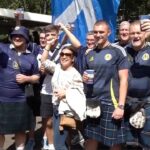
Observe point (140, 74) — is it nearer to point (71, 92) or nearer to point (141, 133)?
point (141, 133)

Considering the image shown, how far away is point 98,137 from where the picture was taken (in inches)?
189

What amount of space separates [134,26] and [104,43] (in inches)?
15.0

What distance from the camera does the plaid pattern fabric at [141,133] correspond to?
4672mm

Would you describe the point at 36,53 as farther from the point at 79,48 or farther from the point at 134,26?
the point at 134,26

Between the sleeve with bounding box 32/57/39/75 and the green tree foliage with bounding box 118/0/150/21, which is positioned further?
the green tree foliage with bounding box 118/0/150/21

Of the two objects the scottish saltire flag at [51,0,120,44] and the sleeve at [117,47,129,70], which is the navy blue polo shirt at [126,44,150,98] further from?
the scottish saltire flag at [51,0,120,44]

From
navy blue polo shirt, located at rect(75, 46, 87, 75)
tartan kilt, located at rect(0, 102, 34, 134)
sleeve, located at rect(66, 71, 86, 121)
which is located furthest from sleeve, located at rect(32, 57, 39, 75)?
sleeve, located at rect(66, 71, 86, 121)

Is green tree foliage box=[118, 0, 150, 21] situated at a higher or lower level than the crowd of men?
higher

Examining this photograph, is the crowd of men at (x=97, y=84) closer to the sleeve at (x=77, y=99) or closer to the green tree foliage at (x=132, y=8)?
the sleeve at (x=77, y=99)

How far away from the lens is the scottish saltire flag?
646 cm

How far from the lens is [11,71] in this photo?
5.09 meters

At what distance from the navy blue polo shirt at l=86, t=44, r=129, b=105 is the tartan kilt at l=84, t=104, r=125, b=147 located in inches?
5.3

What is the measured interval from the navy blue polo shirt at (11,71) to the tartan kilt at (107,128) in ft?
3.20

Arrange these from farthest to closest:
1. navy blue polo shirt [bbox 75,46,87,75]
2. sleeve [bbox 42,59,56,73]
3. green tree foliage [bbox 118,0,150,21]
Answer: green tree foliage [bbox 118,0,150,21], sleeve [bbox 42,59,56,73], navy blue polo shirt [bbox 75,46,87,75]
